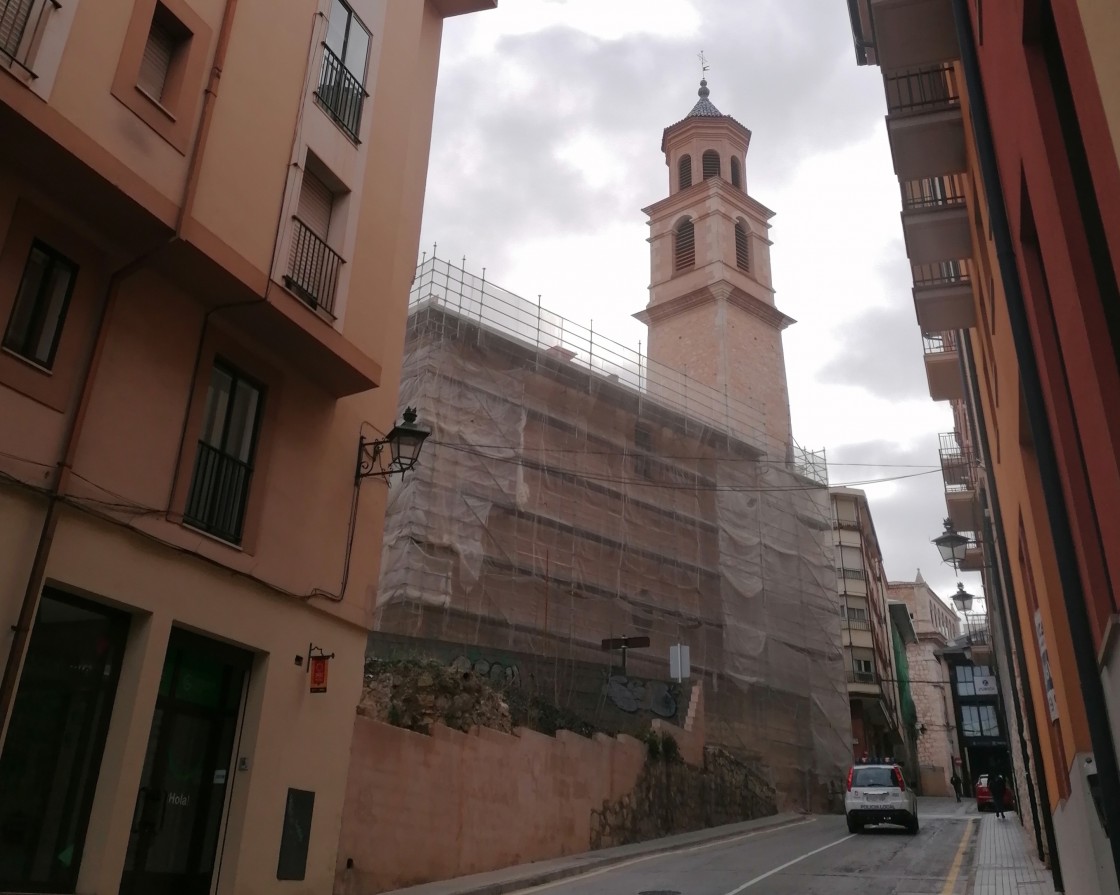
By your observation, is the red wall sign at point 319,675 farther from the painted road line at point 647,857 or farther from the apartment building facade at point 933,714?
the apartment building facade at point 933,714

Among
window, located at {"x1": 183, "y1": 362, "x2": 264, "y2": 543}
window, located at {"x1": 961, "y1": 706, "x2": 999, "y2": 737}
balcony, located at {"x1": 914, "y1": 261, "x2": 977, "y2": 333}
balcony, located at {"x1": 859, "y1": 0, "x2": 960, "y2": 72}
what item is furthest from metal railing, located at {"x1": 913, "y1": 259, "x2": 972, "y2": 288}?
window, located at {"x1": 961, "y1": 706, "x2": 999, "y2": 737}

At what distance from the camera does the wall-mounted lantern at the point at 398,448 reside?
10.6m

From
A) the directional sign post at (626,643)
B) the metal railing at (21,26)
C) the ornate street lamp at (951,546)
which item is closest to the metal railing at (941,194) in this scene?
the ornate street lamp at (951,546)

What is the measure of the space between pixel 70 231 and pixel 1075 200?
24.4 feet

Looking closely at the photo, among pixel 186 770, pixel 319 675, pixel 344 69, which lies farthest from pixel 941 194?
pixel 186 770

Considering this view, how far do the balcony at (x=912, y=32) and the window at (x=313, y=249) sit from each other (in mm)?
6251

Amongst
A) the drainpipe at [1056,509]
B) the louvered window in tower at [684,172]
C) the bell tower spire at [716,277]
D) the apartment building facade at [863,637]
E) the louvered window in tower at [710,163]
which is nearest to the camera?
the drainpipe at [1056,509]

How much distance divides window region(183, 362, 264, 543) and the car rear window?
15506 millimetres

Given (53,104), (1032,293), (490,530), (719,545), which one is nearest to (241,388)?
(53,104)

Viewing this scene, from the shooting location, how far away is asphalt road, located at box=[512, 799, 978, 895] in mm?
11750

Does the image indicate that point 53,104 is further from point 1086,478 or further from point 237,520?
point 1086,478

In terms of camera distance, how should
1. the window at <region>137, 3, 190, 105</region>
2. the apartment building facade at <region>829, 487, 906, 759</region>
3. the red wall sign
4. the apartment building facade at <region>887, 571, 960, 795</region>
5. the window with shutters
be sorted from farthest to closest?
the apartment building facade at <region>887, 571, 960, 795</region> → the apartment building facade at <region>829, 487, 906, 759</region> → the red wall sign → the window at <region>137, 3, 190, 105</region> → the window with shutters

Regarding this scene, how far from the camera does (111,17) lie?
323 inches

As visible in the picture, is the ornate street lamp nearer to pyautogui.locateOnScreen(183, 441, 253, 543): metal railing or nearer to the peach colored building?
the peach colored building
